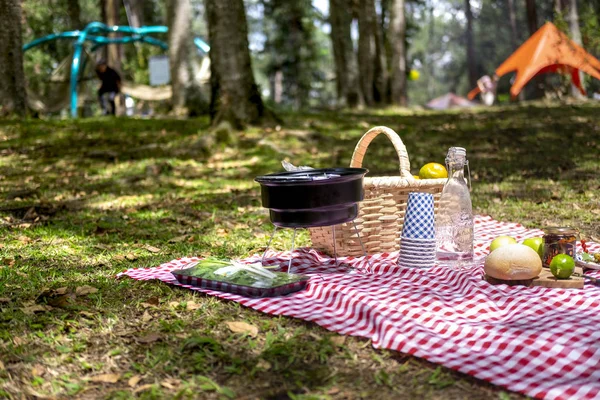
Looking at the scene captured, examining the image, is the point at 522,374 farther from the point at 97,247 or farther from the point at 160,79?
the point at 160,79

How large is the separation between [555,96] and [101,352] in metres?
16.8

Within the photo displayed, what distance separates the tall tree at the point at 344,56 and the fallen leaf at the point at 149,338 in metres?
13.3

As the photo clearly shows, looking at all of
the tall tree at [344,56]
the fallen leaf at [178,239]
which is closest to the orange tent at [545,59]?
the tall tree at [344,56]

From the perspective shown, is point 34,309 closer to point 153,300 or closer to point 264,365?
point 153,300

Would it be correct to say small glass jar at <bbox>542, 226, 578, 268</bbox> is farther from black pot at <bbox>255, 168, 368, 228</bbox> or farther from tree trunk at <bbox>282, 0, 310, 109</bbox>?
tree trunk at <bbox>282, 0, 310, 109</bbox>

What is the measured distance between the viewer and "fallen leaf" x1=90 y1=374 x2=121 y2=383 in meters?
2.38

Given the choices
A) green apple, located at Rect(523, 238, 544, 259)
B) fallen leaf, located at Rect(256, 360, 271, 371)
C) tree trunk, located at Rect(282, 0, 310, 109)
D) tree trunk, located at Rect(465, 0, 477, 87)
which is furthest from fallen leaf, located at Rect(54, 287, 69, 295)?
tree trunk, located at Rect(465, 0, 477, 87)

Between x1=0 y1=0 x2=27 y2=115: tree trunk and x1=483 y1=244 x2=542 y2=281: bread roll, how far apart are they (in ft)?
29.4

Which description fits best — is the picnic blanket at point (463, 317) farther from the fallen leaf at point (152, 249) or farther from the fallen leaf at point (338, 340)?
the fallen leaf at point (152, 249)

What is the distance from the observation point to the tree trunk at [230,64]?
859 cm

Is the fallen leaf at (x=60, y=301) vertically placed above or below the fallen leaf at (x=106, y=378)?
above

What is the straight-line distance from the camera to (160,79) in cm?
2006

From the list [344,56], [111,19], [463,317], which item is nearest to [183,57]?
[344,56]

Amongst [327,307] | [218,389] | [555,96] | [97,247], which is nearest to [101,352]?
[218,389]
